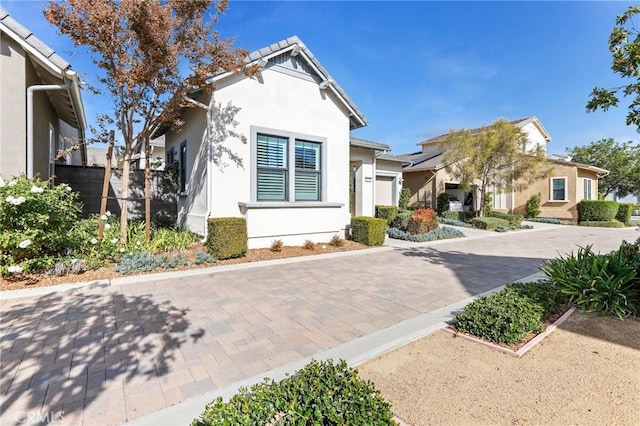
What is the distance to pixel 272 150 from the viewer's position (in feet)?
31.4

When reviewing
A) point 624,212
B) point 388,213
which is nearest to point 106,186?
point 388,213

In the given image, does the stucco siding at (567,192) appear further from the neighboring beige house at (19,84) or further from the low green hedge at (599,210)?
the neighboring beige house at (19,84)

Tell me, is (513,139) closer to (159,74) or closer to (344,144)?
(344,144)

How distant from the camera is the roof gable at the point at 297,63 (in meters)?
8.92

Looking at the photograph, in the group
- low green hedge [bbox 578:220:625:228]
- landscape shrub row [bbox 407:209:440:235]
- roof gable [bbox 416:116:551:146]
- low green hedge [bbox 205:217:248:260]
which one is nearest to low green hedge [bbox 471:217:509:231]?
Result: landscape shrub row [bbox 407:209:440:235]

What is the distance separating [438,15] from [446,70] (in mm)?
6317

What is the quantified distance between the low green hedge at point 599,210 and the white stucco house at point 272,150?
20501 millimetres

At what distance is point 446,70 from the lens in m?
16.3

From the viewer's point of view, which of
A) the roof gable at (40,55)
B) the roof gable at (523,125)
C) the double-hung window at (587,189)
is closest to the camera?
the roof gable at (40,55)

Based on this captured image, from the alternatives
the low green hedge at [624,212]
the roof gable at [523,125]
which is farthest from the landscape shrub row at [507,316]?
the low green hedge at [624,212]

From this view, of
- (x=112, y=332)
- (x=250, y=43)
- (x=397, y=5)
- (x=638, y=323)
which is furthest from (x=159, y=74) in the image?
(x=638, y=323)

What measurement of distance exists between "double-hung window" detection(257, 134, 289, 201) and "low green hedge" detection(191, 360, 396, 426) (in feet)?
24.8

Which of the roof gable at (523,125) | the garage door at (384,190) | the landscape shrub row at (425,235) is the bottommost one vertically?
the landscape shrub row at (425,235)

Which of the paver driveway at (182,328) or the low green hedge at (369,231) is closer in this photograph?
the paver driveway at (182,328)
